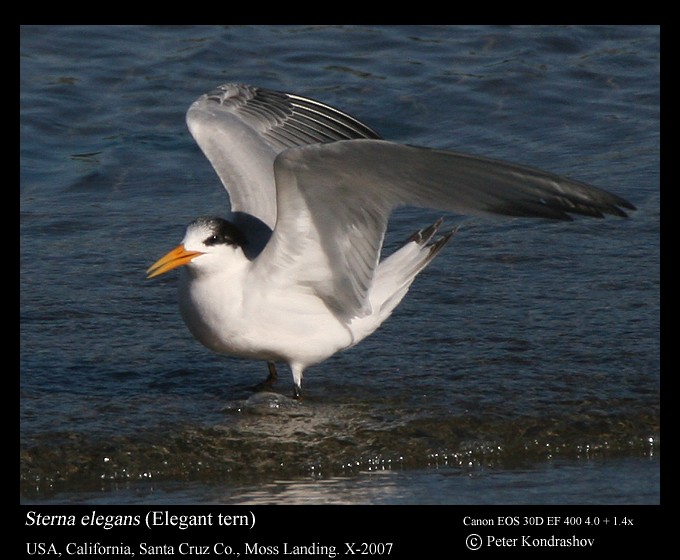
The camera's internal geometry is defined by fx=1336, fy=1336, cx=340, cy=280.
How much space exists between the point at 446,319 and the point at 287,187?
177 cm

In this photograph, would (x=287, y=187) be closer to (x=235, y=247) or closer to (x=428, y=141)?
(x=235, y=247)

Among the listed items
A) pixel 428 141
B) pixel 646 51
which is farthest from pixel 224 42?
pixel 646 51

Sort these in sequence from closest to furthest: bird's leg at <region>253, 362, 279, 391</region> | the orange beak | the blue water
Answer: the blue water, the orange beak, bird's leg at <region>253, 362, 279, 391</region>

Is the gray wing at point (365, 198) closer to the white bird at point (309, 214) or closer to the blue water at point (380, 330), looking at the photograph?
the white bird at point (309, 214)

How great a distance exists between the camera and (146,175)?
9.55 meters

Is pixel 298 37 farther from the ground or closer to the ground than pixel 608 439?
farther from the ground

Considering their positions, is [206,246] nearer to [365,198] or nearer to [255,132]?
[365,198]

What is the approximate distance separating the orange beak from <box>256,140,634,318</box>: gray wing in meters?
0.33

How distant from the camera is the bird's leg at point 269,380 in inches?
251

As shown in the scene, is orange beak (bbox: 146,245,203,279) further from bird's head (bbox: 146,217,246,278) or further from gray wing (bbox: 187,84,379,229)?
gray wing (bbox: 187,84,379,229)

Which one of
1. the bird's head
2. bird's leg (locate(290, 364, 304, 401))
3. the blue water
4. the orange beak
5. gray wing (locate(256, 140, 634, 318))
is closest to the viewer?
gray wing (locate(256, 140, 634, 318))

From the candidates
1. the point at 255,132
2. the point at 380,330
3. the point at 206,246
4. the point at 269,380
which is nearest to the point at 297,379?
the point at 269,380

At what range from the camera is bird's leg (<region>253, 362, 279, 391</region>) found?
6379 mm

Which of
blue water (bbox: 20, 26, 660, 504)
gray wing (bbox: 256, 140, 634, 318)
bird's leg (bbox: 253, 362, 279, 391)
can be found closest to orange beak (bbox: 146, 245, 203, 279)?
gray wing (bbox: 256, 140, 634, 318)
